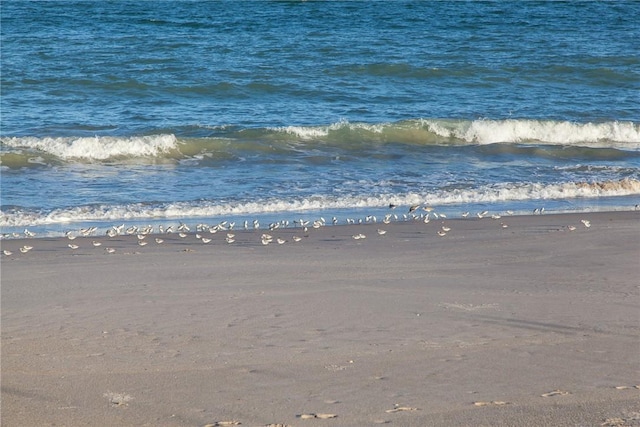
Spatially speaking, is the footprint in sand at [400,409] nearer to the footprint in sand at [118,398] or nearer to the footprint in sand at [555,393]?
the footprint in sand at [555,393]

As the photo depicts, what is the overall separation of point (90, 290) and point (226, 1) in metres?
21.5

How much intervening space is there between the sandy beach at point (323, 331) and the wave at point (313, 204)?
1082 mm

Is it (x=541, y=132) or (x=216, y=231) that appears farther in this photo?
(x=541, y=132)

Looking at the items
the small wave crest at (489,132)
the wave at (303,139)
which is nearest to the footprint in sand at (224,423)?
the wave at (303,139)

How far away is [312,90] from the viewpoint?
16.5 metres

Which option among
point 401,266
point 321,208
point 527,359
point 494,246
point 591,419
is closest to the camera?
point 591,419

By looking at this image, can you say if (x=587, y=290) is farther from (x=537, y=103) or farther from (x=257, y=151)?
(x=537, y=103)

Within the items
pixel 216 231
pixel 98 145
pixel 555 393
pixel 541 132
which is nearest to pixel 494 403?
pixel 555 393

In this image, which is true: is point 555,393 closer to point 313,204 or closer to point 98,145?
point 313,204

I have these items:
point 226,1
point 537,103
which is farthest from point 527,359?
point 226,1

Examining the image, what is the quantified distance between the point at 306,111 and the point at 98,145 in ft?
13.2

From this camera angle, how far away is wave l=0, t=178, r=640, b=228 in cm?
869

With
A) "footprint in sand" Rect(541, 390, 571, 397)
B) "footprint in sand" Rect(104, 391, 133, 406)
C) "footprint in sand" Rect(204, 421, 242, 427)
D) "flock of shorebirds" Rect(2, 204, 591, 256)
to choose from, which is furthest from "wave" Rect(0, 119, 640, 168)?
"footprint in sand" Rect(541, 390, 571, 397)

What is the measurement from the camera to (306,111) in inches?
591
